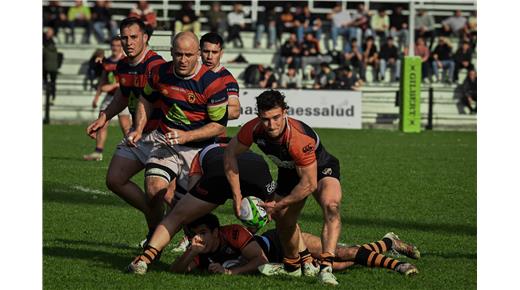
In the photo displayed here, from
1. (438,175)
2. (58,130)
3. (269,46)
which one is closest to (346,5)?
(269,46)

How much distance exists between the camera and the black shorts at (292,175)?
356 inches

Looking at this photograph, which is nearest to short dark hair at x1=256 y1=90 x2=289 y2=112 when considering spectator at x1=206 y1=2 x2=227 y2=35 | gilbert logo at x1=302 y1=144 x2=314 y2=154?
gilbert logo at x1=302 y1=144 x2=314 y2=154

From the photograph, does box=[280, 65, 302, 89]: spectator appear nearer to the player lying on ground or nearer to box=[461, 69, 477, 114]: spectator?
box=[461, 69, 477, 114]: spectator

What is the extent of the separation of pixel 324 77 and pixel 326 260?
2447 cm

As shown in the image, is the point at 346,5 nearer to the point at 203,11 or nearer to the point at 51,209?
the point at 203,11

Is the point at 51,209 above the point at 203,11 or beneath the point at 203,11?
beneath

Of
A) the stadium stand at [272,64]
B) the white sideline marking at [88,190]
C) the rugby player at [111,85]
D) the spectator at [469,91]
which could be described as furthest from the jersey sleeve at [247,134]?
the spectator at [469,91]

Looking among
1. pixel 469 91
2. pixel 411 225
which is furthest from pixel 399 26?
pixel 411 225

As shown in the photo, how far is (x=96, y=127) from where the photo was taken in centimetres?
1054

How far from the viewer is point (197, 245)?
921 centimetres

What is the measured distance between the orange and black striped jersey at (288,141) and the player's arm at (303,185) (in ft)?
0.13

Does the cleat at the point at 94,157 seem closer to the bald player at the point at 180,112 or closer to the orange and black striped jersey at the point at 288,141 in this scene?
the bald player at the point at 180,112

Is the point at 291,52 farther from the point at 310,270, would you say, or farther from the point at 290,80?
the point at 310,270

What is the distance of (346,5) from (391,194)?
22488 millimetres
